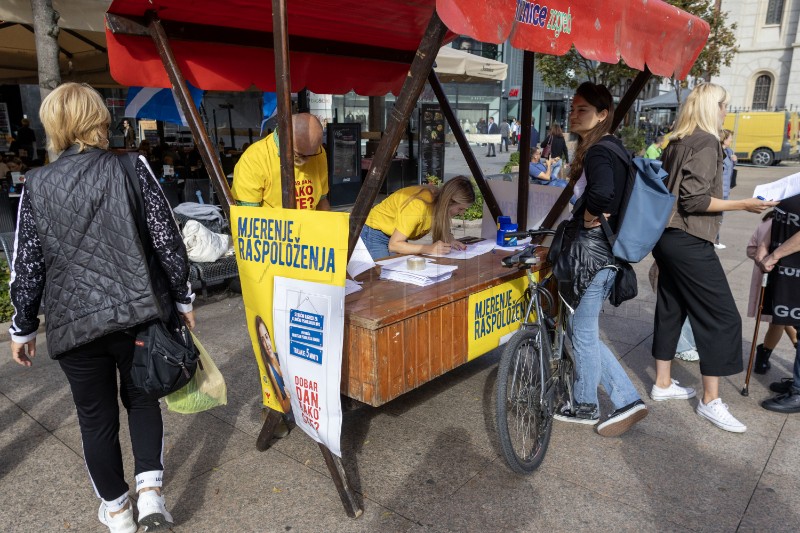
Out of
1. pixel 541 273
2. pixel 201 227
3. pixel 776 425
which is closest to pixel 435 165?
pixel 201 227

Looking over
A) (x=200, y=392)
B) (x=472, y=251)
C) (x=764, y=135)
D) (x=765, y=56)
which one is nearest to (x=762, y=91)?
(x=765, y=56)

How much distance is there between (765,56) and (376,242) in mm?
42878

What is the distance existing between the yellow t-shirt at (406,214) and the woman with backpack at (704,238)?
145 cm

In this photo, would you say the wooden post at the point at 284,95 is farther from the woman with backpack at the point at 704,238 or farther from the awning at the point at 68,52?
the awning at the point at 68,52

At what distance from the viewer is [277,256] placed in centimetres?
252

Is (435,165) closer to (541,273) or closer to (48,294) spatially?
(541,273)

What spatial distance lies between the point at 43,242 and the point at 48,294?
7.9 inches

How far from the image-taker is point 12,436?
3369 mm

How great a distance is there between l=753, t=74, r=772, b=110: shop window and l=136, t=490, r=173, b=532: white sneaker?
147ft

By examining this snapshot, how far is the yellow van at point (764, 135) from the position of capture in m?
22.6

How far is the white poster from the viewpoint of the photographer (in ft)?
7.86

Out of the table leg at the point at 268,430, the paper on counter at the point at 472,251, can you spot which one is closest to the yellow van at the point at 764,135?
the paper on counter at the point at 472,251

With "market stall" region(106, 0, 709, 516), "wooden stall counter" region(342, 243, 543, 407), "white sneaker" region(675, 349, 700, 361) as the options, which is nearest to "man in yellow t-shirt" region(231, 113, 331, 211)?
"market stall" region(106, 0, 709, 516)

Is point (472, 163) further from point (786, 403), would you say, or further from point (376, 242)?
point (786, 403)
